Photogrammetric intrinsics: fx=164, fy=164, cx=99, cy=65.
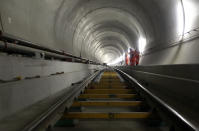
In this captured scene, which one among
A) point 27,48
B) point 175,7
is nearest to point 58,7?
point 27,48

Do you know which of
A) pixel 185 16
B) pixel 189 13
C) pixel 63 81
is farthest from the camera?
pixel 63 81

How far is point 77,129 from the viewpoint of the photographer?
307 centimetres

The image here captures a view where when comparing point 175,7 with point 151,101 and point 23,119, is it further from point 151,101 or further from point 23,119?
point 23,119

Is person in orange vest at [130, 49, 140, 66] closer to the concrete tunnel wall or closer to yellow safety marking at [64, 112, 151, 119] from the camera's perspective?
the concrete tunnel wall

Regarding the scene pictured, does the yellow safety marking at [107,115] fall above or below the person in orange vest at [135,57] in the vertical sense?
below

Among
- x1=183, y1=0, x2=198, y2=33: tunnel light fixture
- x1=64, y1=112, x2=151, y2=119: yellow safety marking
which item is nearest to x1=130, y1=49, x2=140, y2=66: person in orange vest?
x1=183, y1=0, x2=198, y2=33: tunnel light fixture

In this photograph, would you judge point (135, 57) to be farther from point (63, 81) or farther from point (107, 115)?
point (107, 115)

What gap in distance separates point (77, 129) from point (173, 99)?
2.88 meters

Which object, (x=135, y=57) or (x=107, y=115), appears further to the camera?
(x=135, y=57)

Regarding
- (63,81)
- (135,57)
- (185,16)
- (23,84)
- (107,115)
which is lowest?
(107,115)

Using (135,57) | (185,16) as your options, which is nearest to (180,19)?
(185,16)

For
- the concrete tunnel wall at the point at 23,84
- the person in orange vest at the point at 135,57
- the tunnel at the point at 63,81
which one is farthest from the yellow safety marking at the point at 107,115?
the person in orange vest at the point at 135,57

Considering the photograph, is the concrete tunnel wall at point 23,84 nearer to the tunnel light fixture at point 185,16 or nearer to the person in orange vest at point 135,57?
the tunnel light fixture at point 185,16

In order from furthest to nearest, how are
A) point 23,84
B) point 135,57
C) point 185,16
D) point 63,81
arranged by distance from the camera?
point 135,57
point 63,81
point 185,16
point 23,84
